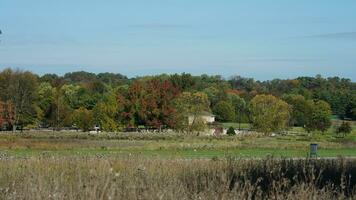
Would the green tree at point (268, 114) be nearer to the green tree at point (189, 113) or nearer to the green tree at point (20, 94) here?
the green tree at point (189, 113)

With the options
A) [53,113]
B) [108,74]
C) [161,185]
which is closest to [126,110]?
[53,113]

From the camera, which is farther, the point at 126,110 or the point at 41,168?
the point at 126,110

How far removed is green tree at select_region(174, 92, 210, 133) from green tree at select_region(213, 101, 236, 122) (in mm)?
44247

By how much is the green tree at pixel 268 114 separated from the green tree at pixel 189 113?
25.1ft

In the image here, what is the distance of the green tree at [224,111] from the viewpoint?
427 feet

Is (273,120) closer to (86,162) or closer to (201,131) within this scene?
(201,131)

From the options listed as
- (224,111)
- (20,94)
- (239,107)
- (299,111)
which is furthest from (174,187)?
(239,107)

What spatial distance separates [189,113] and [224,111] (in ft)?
152

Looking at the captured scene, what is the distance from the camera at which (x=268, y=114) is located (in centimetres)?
8581

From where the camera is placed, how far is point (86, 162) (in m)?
16.8

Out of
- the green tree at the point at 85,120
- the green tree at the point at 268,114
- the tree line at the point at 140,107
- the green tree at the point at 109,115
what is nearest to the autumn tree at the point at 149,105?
the tree line at the point at 140,107

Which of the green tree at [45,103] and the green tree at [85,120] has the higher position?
the green tree at [45,103]

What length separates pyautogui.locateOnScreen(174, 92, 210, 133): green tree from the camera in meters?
83.1

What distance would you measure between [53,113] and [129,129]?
17.8 metres
